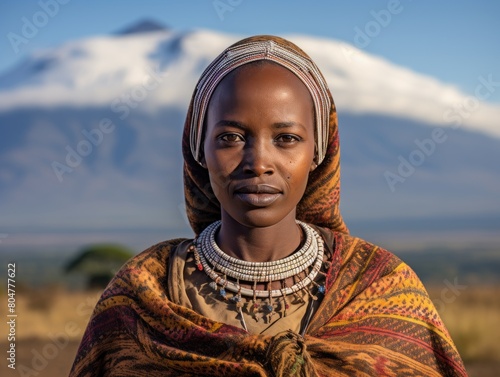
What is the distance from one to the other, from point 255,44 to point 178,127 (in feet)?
333

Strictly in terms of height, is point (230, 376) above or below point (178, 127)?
below

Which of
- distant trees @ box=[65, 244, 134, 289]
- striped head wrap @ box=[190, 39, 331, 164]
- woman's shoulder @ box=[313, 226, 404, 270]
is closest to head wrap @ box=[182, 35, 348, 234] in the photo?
striped head wrap @ box=[190, 39, 331, 164]

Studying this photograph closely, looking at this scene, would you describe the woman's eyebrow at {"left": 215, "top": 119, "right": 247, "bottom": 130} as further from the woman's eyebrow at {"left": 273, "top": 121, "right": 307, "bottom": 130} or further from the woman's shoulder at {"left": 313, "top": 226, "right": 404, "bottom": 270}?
the woman's shoulder at {"left": 313, "top": 226, "right": 404, "bottom": 270}

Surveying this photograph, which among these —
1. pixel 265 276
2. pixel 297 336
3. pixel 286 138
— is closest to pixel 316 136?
pixel 286 138

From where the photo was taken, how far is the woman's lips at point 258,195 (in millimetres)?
3271

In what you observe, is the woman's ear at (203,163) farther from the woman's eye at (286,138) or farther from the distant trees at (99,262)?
the distant trees at (99,262)

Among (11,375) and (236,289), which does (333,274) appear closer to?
(236,289)

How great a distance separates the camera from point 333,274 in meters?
3.45

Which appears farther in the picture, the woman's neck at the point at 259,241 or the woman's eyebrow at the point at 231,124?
the woman's neck at the point at 259,241

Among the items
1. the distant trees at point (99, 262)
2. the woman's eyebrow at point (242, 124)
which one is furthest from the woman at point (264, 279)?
the distant trees at point (99, 262)

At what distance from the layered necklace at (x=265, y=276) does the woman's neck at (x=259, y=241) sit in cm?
4

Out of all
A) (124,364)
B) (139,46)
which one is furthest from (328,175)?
(139,46)

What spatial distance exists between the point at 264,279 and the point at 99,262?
60.2 feet

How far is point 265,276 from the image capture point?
3.43 metres
